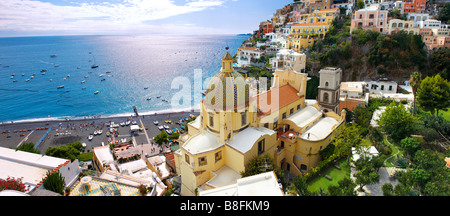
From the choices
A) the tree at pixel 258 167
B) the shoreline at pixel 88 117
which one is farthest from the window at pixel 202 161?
the shoreline at pixel 88 117

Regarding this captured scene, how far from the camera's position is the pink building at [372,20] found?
60.4m

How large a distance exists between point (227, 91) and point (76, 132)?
147ft

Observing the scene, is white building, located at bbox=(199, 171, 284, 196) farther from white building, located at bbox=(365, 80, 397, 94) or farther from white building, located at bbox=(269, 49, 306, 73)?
white building, located at bbox=(269, 49, 306, 73)

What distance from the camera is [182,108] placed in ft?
230

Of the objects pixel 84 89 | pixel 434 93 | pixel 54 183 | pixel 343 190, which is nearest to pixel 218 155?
pixel 343 190

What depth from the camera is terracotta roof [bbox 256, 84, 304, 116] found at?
89.9 ft

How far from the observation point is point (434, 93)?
31.1m

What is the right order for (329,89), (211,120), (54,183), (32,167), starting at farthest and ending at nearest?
(329,89) < (211,120) < (32,167) < (54,183)

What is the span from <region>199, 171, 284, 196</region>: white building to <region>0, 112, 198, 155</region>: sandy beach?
30.6 metres

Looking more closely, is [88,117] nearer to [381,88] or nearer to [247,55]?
[247,55]

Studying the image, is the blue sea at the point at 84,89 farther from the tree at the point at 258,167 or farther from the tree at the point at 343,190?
the tree at the point at 343,190

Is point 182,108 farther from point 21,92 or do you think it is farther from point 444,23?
point 444,23

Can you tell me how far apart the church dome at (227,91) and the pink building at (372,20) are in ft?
175

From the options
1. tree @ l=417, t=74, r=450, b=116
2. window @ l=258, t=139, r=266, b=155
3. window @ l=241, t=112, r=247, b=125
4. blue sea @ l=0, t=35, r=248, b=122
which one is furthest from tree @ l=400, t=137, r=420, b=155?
blue sea @ l=0, t=35, r=248, b=122
